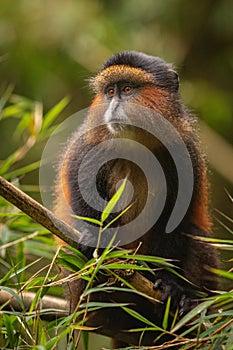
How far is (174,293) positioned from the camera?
3.82 metres

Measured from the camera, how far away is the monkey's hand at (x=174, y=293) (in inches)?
149

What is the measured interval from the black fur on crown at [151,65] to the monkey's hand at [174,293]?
104 cm

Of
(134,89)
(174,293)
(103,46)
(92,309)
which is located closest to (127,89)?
(134,89)

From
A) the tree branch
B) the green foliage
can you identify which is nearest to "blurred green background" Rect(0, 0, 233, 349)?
the green foliage

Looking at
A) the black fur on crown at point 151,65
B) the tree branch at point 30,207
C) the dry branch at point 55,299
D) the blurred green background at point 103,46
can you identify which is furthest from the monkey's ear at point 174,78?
the blurred green background at point 103,46

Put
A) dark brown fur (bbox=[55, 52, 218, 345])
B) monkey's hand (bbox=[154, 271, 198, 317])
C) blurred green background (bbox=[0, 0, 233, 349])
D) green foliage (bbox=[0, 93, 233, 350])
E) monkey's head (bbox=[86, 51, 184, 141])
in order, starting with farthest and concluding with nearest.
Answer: blurred green background (bbox=[0, 0, 233, 349]) < monkey's head (bbox=[86, 51, 184, 141]) < dark brown fur (bbox=[55, 52, 218, 345]) < monkey's hand (bbox=[154, 271, 198, 317]) < green foliage (bbox=[0, 93, 233, 350])

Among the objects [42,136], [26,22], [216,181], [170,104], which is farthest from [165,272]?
[26,22]

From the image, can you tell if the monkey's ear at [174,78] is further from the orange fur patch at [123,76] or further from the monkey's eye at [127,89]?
the monkey's eye at [127,89]

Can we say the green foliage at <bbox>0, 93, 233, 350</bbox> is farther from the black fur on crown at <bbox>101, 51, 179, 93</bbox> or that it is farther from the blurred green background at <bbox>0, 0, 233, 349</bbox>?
the blurred green background at <bbox>0, 0, 233, 349</bbox>

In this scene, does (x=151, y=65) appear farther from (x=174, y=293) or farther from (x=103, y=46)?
(x=103, y=46)

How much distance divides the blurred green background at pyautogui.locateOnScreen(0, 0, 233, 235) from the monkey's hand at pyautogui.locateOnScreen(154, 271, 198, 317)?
2.99 meters

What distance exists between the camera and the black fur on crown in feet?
13.7

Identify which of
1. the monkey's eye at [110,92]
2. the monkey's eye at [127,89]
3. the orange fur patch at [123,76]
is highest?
the orange fur patch at [123,76]

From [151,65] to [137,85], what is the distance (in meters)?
0.14
